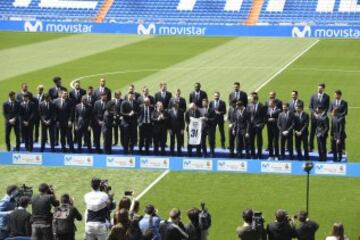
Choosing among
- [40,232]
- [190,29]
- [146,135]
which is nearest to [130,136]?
[146,135]

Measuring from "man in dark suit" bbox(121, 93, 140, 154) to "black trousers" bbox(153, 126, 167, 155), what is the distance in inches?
24.7

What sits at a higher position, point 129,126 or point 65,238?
point 129,126

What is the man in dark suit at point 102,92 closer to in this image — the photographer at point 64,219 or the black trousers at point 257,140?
the black trousers at point 257,140

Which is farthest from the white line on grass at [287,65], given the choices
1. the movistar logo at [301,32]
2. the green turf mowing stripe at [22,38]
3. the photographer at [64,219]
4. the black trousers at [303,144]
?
the photographer at [64,219]

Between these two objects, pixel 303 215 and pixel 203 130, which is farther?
pixel 203 130

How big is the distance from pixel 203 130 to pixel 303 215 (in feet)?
30.1

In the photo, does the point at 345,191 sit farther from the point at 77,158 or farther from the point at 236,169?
the point at 77,158

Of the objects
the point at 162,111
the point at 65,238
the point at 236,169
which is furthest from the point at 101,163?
the point at 65,238

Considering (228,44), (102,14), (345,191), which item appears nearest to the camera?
(345,191)

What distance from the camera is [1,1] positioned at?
63.1m

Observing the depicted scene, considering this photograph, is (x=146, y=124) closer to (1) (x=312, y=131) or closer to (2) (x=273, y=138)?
(2) (x=273, y=138)

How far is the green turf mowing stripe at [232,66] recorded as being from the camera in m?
35.5

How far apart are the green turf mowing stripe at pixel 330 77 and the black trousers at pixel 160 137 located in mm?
5276

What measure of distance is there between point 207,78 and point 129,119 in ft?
46.8
